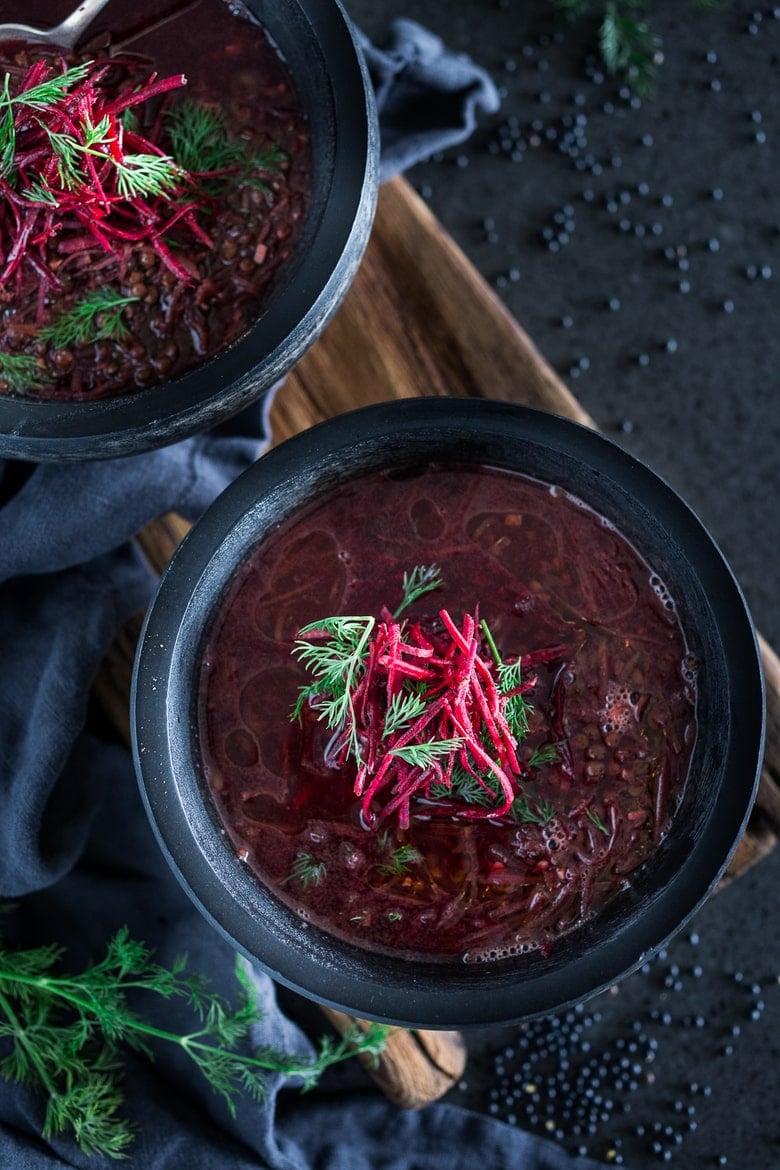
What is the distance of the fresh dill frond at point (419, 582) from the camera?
7.12 feet

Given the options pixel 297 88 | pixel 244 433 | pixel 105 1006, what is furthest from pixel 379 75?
pixel 105 1006

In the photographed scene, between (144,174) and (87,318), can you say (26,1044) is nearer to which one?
(87,318)

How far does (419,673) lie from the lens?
6.60ft

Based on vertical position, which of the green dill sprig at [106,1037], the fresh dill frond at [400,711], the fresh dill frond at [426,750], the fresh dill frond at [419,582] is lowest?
the green dill sprig at [106,1037]

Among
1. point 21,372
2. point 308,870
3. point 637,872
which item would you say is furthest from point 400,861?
point 21,372

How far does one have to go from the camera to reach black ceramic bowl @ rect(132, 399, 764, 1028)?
2037 millimetres

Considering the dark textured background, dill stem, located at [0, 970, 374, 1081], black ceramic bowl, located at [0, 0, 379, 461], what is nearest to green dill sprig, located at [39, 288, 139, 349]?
black ceramic bowl, located at [0, 0, 379, 461]

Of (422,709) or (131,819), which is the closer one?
(422,709)

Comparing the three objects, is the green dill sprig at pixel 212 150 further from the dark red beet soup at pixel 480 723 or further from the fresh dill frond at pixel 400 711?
the fresh dill frond at pixel 400 711

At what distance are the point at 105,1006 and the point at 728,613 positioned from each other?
1.64 m

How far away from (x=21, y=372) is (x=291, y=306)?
548 millimetres

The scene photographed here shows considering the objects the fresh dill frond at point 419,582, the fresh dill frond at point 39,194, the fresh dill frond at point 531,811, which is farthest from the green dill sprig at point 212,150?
the fresh dill frond at point 531,811

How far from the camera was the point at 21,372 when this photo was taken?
7.34 ft

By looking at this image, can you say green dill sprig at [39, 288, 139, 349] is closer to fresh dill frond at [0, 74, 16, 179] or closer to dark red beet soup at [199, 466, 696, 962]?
fresh dill frond at [0, 74, 16, 179]
